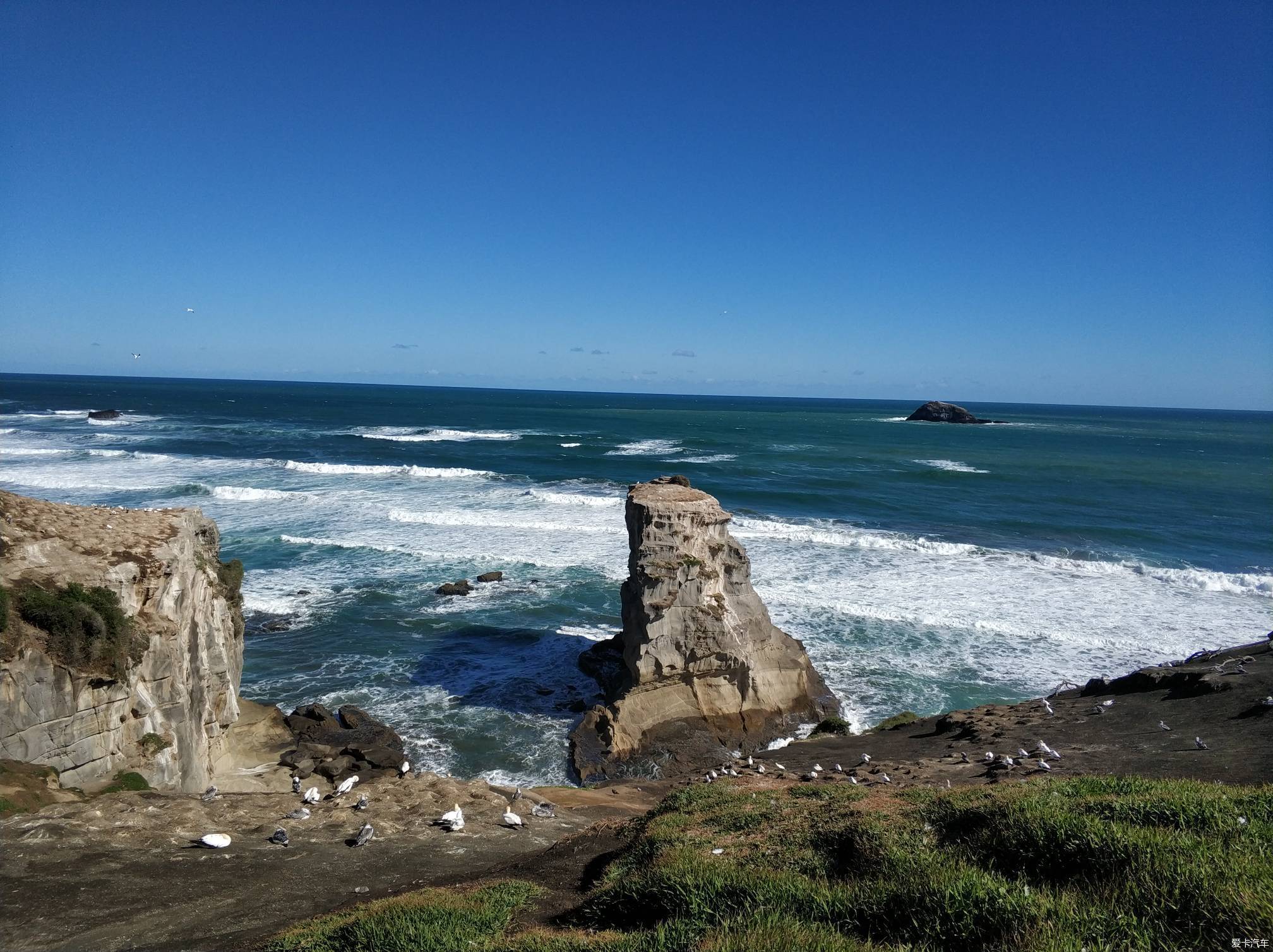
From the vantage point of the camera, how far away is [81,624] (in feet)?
34.5

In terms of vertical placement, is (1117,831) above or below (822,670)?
above

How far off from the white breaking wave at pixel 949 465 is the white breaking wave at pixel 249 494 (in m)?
47.4

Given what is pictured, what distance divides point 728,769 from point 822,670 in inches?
291

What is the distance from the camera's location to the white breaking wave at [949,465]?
56.2m

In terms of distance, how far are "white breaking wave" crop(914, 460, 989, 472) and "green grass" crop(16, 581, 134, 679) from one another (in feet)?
181

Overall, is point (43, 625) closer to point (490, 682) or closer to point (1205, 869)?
point (490, 682)

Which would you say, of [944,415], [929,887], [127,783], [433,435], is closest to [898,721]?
[929,887]

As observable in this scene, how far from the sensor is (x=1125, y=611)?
24359 mm

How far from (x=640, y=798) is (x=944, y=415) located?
389 ft

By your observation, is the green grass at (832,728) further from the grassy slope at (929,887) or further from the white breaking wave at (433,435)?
the white breaking wave at (433,435)

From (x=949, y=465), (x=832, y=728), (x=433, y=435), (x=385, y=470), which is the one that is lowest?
(x=832, y=728)

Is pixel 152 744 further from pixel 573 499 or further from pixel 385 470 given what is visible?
pixel 385 470

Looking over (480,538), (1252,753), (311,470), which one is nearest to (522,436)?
(311,470)

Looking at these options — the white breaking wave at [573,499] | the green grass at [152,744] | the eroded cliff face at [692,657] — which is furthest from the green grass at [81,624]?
the white breaking wave at [573,499]
